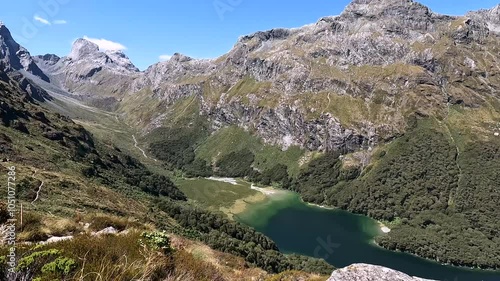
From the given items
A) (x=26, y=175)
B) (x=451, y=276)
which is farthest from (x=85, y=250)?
(x=451, y=276)

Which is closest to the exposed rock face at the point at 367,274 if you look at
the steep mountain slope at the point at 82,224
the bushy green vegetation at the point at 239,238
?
the steep mountain slope at the point at 82,224

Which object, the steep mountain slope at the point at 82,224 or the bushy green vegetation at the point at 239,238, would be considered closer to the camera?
the steep mountain slope at the point at 82,224

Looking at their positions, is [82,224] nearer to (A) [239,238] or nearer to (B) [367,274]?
(B) [367,274]

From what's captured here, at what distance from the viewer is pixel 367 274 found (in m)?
14.9

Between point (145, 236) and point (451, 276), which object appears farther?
point (451, 276)

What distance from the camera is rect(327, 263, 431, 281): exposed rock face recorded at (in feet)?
47.9

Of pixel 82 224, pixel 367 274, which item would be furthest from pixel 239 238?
pixel 367 274

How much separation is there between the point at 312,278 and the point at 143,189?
190197mm

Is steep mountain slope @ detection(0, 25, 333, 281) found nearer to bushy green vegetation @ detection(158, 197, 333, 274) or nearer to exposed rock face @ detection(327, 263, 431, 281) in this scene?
bushy green vegetation @ detection(158, 197, 333, 274)

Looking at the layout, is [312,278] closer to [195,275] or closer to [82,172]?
[195,275]

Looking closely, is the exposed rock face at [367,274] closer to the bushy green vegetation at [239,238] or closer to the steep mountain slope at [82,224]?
the steep mountain slope at [82,224]

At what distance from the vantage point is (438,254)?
645 feet

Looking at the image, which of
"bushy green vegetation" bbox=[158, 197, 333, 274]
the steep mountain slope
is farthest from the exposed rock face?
"bushy green vegetation" bbox=[158, 197, 333, 274]

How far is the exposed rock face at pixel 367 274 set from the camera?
574 inches
